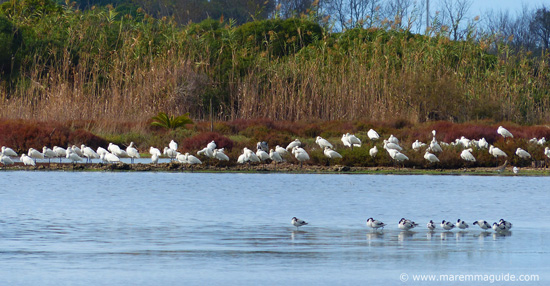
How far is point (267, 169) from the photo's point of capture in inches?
768

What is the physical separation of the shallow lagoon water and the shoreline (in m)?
1.87

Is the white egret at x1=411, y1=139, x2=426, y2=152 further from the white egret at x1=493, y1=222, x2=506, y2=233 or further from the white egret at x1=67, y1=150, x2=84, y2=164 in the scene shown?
the white egret at x1=493, y1=222, x2=506, y2=233

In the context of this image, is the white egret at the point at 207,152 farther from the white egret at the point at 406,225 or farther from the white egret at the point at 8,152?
the white egret at the point at 406,225

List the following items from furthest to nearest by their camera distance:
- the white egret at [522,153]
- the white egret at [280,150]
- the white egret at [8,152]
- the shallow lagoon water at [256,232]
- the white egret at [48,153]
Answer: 1. the white egret at [8,152]
2. the white egret at [280,150]
3. the white egret at [48,153]
4. the white egret at [522,153]
5. the shallow lagoon water at [256,232]

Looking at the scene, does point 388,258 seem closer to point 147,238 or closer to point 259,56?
point 147,238

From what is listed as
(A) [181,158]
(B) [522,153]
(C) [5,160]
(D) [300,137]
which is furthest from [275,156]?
(C) [5,160]

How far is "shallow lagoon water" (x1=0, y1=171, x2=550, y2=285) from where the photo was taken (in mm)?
7578

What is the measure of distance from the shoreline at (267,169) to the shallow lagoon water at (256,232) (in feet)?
6.13

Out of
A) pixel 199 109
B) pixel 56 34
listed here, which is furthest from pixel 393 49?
pixel 56 34

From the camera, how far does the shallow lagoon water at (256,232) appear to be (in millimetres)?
A: 7578

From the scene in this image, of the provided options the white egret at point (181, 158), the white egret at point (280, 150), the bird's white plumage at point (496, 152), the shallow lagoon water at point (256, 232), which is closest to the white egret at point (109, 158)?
the white egret at point (181, 158)

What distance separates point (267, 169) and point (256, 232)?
9.48 m

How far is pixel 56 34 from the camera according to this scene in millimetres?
33156

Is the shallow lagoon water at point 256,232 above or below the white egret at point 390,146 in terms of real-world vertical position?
below
